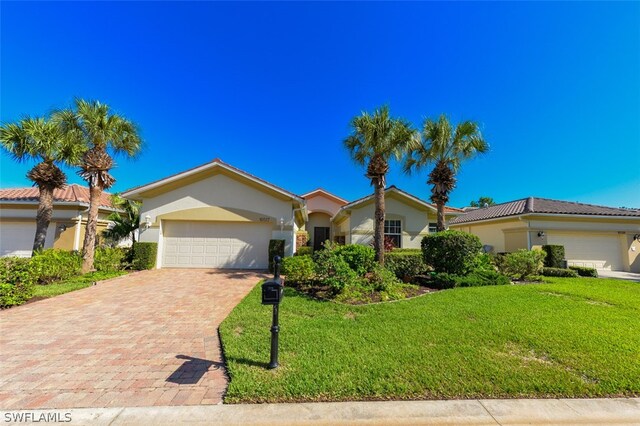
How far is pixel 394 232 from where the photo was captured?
16.1 meters

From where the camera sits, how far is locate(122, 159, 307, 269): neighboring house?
1346 centimetres

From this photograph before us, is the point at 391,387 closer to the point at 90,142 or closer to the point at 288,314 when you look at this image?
the point at 288,314

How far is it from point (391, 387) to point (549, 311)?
5.84 m

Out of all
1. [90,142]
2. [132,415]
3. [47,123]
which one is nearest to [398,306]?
[132,415]

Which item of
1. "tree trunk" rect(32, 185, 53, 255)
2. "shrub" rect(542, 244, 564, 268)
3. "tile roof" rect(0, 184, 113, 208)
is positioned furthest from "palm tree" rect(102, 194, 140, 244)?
"shrub" rect(542, 244, 564, 268)

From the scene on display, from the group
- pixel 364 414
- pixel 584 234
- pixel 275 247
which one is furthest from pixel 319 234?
pixel 364 414

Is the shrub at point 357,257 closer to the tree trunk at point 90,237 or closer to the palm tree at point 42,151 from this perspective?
the tree trunk at point 90,237

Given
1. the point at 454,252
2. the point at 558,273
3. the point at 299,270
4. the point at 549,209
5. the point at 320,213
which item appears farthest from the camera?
the point at 320,213

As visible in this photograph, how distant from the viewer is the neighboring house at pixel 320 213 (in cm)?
2580

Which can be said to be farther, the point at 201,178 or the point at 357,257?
the point at 201,178

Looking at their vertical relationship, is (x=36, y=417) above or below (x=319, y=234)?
below

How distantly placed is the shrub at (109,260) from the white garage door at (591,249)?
24.9m

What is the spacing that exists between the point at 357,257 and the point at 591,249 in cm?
1817

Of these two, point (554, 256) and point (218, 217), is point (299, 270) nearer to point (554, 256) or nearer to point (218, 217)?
point (218, 217)
